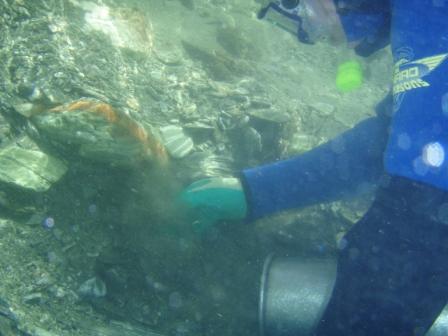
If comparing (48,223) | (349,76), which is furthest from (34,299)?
(349,76)

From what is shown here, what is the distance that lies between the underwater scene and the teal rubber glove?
1 centimetres

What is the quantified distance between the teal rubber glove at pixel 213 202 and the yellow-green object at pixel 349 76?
804 centimetres

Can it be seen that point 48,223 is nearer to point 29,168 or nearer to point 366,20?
point 29,168

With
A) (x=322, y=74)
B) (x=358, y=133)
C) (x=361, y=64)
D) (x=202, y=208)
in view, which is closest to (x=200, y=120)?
(x=202, y=208)

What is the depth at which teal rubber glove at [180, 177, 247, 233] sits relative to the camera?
3.20m

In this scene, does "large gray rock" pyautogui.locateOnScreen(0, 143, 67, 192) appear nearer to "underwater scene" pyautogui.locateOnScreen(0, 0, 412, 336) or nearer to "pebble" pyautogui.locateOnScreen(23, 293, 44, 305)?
"underwater scene" pyautogui.locateOnScreen(0, 0, 412, 336)

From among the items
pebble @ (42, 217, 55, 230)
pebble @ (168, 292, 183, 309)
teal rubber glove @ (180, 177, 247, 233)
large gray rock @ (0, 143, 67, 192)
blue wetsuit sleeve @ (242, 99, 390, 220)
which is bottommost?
pebble @ (168, 292, 183, 309)

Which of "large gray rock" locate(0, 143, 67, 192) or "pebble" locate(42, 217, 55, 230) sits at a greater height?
"large gray rock" locate(0, 143, 67, 192)

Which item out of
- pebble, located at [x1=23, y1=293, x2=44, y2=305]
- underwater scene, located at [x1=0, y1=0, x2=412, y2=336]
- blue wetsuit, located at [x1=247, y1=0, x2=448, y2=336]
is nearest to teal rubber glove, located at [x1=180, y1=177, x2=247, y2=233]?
underwater scene, located at [x1=0, y1=0, x2=412, y2=336]

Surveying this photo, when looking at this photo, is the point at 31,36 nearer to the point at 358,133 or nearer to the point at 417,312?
the point at 358,133

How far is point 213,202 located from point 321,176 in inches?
41.6

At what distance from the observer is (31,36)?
372 centimetres

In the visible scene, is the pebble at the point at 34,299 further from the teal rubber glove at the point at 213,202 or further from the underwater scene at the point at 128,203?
the teal rubber glove at the point at 213,202

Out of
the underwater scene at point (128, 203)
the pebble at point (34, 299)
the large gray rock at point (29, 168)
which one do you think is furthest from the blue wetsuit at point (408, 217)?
the large gray rock at point (29, 168)
